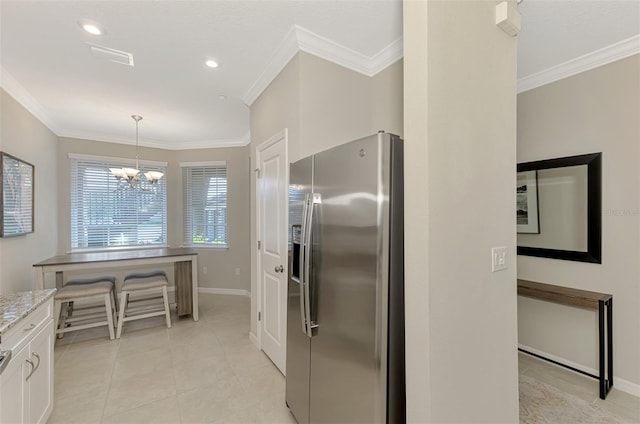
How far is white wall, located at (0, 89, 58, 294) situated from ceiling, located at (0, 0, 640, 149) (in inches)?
10.2

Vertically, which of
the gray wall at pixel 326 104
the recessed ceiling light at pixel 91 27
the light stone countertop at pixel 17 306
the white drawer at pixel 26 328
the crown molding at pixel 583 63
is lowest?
the white drawer at pixel 26 328

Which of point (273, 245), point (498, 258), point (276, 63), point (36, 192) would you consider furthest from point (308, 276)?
point (36, 192)

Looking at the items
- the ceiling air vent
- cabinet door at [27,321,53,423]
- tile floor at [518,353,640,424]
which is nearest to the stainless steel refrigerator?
cabinet door at [27,321,53,423]

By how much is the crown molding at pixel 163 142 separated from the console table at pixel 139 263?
6.57 feet

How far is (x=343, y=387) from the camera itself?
1.46 m

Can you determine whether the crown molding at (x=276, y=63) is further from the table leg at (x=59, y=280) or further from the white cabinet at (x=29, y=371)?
the table leg at (x=59, y=280)

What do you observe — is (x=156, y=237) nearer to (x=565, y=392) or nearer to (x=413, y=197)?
(x=413, y=197)

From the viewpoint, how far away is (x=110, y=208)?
4.95 metres

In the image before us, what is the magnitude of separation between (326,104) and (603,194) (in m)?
2.36

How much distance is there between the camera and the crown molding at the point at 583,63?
2223mm

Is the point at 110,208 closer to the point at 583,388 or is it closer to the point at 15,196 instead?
the point at 15,196

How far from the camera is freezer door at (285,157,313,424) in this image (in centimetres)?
178

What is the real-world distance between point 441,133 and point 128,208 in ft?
17.8

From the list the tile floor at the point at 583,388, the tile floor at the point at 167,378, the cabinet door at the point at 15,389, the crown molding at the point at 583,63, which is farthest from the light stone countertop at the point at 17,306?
the crown molding at the point at 583,63
